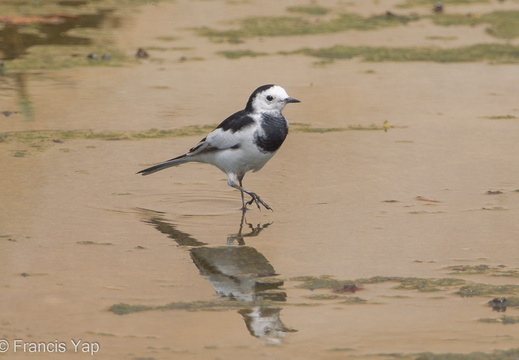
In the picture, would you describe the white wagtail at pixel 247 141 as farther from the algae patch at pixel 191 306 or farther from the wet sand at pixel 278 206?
the algae patch at pixel 191 306

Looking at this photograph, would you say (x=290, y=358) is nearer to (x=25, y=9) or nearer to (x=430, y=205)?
(x=430, y=205)

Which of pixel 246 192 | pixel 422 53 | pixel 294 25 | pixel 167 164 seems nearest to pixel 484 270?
pixel 246 192

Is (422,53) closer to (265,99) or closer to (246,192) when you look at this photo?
(265,99)

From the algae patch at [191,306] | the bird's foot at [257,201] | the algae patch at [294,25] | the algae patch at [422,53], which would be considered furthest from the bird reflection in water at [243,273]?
the algae patch at [294,25]

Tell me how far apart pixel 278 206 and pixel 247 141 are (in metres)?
0.47

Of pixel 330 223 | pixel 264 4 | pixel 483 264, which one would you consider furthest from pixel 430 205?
pixel 264 4

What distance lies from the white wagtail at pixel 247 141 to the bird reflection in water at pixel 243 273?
51 centimetres

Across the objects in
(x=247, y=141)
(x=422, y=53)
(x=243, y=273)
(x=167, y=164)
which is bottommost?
(x=243, y=273)

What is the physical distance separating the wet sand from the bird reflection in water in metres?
0.04

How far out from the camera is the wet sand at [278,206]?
15.4 ft

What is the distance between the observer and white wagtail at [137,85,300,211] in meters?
6.89

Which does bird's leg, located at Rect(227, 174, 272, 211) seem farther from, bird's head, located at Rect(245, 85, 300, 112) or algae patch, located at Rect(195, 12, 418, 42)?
algae patch, located at Rect(195, 12, 418, 42)

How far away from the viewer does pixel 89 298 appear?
5.06 m

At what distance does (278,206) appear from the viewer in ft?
22.4
